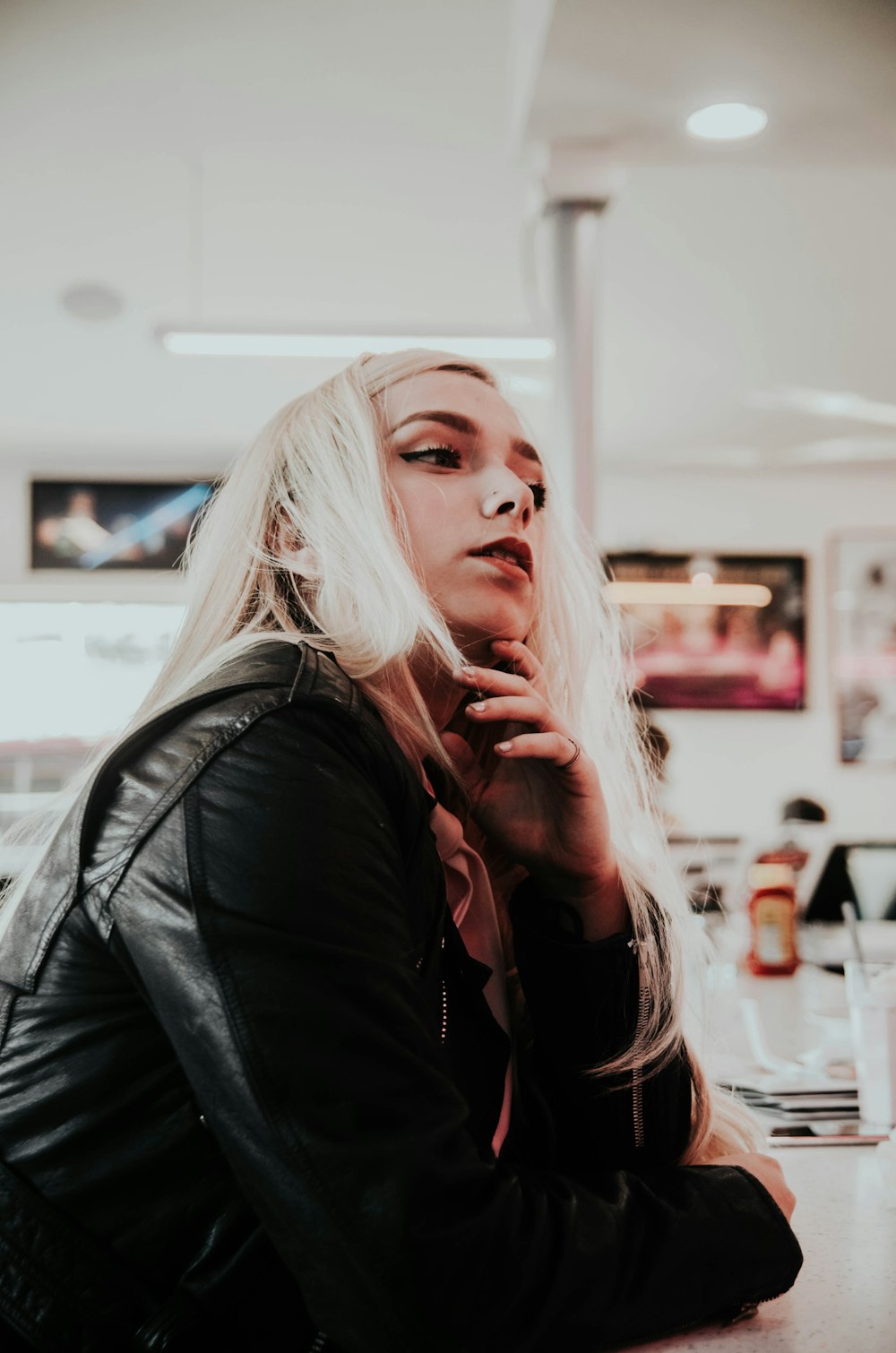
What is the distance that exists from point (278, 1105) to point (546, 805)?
1.75 feet

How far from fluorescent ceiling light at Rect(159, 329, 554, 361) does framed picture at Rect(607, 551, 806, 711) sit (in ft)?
9.75

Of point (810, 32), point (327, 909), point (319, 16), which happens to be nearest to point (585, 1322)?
point (327, 909)

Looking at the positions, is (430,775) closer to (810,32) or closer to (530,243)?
(810,32)

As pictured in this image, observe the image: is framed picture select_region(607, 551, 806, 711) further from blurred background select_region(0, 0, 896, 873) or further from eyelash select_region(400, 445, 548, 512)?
eyelash select_region(400, 445, 548, 512)

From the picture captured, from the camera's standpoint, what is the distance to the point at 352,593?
0.93m

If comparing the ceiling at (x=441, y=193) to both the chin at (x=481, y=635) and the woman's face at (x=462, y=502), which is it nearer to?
the woman's face at (x=462, y=502)

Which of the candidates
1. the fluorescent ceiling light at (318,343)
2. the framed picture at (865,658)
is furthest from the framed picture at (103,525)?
the framed picture at (865,658)

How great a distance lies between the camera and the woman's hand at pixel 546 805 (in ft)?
3.14

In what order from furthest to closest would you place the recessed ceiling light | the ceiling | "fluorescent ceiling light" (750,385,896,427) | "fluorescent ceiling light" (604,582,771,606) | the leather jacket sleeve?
1. "fluorescent ceiling light" (604,582,771,606)
2. "fluorescent ceiling light" (750,385,896,427)
3. the recessed ceiling light
4. the ceiling
5. the leather jacket sleeve

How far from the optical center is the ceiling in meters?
2.11

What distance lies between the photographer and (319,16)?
8.50 ft

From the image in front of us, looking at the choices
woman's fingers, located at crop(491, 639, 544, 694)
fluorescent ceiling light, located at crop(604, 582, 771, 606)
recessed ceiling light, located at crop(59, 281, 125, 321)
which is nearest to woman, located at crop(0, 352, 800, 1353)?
woman's fingers, located at crop(491, 639, 544, 694)

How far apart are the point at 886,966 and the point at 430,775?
0.79m

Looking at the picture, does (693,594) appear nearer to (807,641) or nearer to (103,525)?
(807,641)
